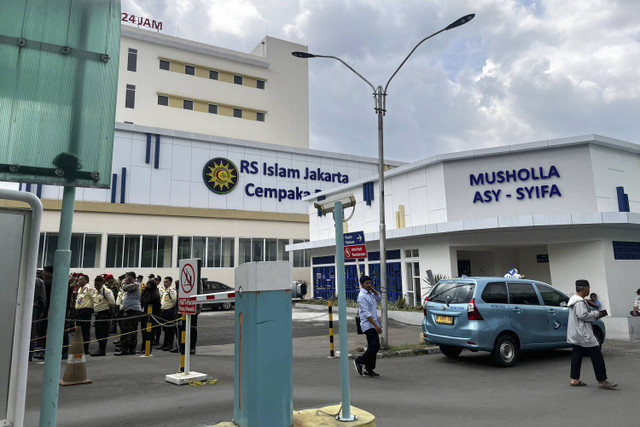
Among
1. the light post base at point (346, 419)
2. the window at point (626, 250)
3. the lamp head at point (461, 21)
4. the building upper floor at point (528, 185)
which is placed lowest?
the light post base at point (346, 419)

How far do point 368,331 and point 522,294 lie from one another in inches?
153

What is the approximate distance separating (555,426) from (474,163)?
13.3m

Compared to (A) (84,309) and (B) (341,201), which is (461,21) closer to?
(B) (341,201)

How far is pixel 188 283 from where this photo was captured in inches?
339

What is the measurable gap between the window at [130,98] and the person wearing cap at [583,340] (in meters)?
38.6

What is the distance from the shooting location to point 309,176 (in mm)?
35781

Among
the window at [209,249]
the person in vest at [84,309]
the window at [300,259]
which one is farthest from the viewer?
the window at [300,259]

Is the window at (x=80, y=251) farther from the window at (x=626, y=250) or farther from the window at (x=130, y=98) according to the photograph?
the window at (x=626, y=250)

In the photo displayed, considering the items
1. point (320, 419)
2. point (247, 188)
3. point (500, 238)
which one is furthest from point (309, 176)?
point (320, 419)

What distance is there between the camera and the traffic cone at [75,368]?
7.91m

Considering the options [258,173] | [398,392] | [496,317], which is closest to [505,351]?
[496,317]

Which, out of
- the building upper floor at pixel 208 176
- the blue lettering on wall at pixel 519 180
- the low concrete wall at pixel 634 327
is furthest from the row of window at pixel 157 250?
the low concrete wall at pixel 634 327

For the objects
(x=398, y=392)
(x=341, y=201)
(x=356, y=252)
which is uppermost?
(x=341, y=201)

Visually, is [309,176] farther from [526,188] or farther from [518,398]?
[518,398]
